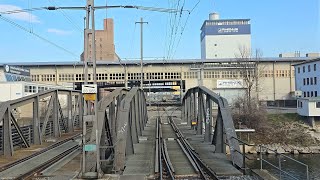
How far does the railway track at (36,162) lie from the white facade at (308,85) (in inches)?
1672

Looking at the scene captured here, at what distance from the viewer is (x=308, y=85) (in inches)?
2884

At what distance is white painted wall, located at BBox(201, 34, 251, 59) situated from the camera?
167375 millimetres

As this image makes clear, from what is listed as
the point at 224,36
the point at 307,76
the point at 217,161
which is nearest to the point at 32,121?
the point at 217,161

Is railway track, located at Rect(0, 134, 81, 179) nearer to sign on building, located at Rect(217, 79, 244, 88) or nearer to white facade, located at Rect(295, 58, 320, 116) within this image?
white facade, located at Rect(295, 58, 320, 116)

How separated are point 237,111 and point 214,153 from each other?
44.8 m

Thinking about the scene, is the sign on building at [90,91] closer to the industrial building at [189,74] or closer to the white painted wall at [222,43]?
the industrial building at [189,74]

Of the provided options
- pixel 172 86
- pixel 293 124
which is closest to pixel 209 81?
pixel 172 86

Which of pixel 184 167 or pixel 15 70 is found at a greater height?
pixel 15 70

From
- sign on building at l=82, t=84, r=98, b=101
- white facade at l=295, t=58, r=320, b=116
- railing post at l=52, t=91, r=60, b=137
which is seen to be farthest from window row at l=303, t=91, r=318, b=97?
sign on building at l=82, t=84, r=98, b=101

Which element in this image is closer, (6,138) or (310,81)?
(6,138)

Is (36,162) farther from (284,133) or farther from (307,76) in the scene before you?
(307,76)

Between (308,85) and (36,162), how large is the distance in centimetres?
6776

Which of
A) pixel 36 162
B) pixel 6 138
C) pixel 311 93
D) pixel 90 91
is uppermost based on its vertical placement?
pixel 311 93

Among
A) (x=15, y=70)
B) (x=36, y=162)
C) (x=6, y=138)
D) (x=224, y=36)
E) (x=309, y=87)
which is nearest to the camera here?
(x=36, y=162)
